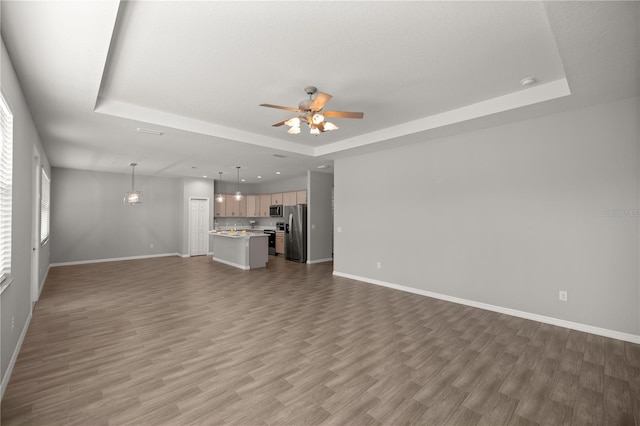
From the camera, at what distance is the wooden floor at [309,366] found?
204 cm

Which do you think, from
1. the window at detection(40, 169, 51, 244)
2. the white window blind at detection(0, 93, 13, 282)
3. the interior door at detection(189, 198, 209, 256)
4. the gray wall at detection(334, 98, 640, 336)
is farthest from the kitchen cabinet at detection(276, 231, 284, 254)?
the white window blind at detection(0, 93, 13, 282)

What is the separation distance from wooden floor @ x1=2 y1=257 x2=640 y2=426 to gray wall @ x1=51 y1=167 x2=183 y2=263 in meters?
4.36

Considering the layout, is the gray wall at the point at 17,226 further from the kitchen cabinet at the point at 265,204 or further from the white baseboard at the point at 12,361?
the kitchen cabinet at the point at 265,204

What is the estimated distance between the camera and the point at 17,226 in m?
2.79

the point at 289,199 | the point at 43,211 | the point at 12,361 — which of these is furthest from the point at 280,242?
the point at 12,361

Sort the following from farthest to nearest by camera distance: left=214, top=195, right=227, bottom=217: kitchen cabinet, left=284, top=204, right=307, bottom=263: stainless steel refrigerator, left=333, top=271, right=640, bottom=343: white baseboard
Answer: left=214, top=195, right=227, bottom=217: kitchen cabinet → left=284, top=204, right=307, bottom=263: stainless steel refrigerator → left=333, top=271, right=640, bottom=343: white baseboard

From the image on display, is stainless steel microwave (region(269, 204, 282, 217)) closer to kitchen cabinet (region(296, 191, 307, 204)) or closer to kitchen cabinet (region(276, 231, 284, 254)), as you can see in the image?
kitchen cabinet (region(276, 231, 284, 254))

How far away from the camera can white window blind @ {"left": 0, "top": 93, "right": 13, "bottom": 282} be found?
2365mm

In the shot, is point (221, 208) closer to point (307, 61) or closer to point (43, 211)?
point (43, 211)

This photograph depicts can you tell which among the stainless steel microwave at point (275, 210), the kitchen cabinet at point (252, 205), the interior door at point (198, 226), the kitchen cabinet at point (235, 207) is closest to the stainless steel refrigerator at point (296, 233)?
the stainless steel microwave at point (275, 210)

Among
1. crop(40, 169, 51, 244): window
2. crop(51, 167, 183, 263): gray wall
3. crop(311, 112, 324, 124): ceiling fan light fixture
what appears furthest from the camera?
crop(51, 167, 183, 263): gray wall

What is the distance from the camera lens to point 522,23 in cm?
224

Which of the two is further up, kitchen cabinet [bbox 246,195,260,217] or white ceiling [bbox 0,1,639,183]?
white ceiling [bbox 0,1,639,183]

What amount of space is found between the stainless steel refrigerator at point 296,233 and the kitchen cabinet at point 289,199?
0.71 meters
